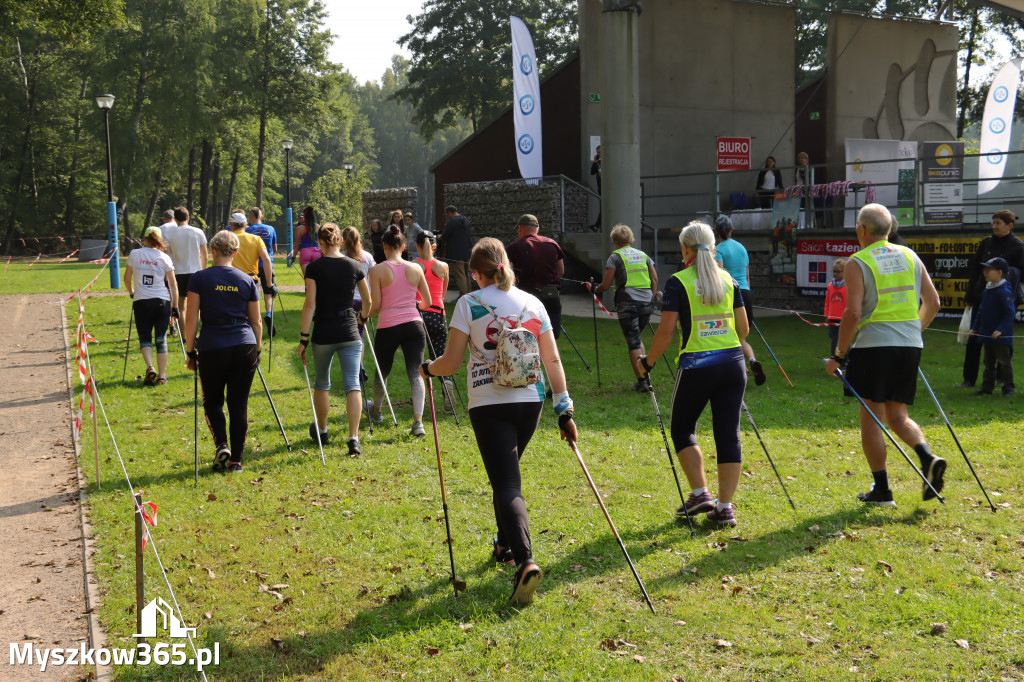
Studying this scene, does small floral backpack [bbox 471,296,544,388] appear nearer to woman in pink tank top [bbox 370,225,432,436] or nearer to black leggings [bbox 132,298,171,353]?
woman in pink tank top [bbox 370,225,432,436]

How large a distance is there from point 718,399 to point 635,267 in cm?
456

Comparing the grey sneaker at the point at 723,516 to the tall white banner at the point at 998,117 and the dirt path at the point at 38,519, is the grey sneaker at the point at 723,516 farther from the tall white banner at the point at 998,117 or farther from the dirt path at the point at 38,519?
the tall white banner at the point at 998,117

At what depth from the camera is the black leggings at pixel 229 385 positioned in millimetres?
7312

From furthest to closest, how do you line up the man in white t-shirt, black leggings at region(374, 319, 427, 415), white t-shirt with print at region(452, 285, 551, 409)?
the man in white t-shirt < black leggings at region(374, 319, 427, 415) < white t-shirt with print at region(452, 285, 551, 409)

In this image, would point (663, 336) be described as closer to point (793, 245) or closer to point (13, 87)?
point (793, 245)

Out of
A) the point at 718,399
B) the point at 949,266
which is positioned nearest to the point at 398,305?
the point at 718,399

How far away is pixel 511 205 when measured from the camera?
21.8m

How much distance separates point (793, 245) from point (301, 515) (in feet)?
47.6

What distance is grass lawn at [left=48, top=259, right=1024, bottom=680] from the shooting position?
429 cm

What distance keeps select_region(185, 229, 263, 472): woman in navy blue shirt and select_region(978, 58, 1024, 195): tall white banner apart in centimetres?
1919

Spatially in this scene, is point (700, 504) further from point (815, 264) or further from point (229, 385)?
point (815, 264)

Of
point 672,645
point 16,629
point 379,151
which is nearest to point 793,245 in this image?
point 672,645

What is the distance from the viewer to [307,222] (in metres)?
13.5

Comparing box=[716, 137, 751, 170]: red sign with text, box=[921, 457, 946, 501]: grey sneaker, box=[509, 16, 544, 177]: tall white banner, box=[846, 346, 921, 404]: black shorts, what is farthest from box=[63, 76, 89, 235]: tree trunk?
box=[921, 457, 946, 501]: grey sneaker
